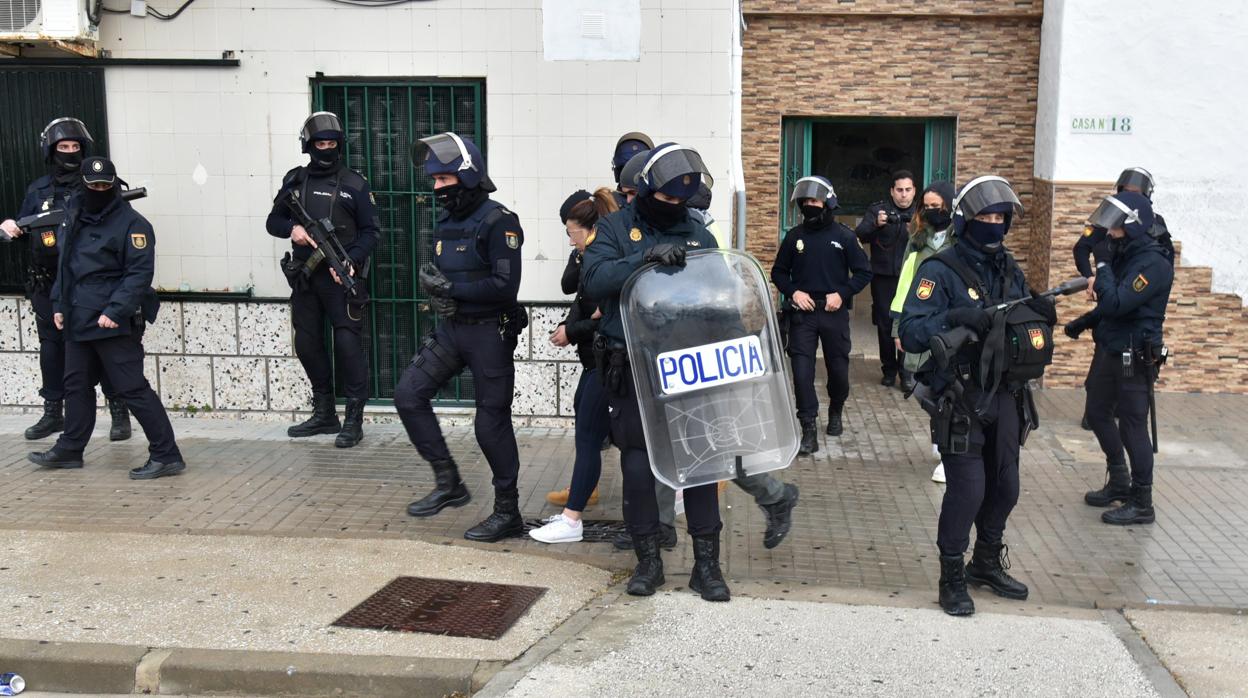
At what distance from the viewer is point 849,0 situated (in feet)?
38.3

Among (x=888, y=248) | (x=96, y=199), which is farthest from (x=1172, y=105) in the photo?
(x=96, y=199)

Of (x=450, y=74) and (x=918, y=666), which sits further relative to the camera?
(x=450, y=74)

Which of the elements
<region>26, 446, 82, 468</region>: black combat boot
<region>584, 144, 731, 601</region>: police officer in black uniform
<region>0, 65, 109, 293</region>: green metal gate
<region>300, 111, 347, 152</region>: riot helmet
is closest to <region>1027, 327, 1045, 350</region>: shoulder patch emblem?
<region>584, 144, 731, 601</region>: police officer in black uniform

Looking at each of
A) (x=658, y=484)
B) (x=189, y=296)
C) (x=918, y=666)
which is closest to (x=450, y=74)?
(x=189, y=296)

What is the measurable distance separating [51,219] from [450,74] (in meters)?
2.67

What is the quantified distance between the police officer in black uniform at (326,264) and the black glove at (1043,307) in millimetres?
4331

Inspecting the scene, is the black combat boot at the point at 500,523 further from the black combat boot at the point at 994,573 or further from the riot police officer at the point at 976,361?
the black combat boot at the point at 994,573

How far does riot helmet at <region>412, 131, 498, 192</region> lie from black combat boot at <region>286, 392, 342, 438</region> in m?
2.83

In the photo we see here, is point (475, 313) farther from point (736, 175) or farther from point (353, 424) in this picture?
point (736, 175)

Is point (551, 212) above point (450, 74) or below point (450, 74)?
below

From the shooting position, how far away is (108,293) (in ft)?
22.9

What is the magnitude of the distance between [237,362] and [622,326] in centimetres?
437

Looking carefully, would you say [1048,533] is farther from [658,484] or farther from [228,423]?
[228,423]

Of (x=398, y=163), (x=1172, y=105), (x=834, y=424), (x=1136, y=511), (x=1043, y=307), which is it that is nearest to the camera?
(x=1043, y=307)
